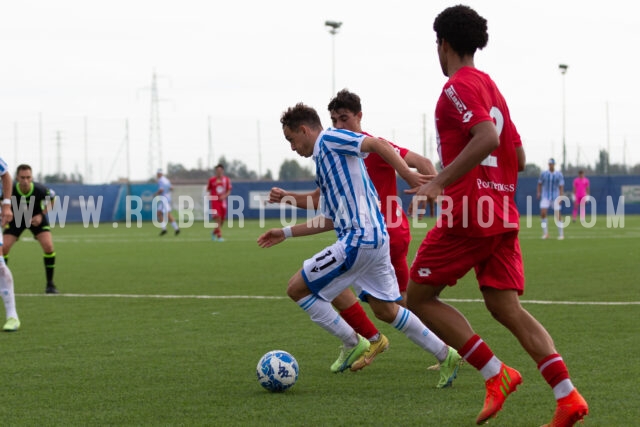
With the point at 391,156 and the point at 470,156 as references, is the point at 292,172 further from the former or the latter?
the point at 470,156

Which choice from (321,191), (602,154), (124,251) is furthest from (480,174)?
(602,154)

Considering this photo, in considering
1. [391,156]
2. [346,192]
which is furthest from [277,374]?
[391,156]

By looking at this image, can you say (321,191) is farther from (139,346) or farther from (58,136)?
(58,136)

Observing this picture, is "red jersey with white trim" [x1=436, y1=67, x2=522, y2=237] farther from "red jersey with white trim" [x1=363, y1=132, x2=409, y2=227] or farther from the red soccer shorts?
"red jersey with white trim" [x1=363, y1=132, x2=409, y2=227]

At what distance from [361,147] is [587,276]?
29.3ft

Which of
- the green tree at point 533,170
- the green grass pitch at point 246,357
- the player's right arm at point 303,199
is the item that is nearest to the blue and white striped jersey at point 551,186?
the green grass pitch at point 246,357

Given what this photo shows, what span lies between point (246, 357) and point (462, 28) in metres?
3.62

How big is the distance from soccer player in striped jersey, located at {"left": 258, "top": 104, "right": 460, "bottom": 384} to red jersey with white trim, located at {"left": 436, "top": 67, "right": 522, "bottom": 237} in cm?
91

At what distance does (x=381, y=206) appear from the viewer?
744 cm

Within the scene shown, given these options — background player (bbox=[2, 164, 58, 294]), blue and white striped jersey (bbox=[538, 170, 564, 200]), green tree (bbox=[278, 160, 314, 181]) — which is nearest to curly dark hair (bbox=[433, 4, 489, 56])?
background player (bbox=[2, 164, 58, 294])

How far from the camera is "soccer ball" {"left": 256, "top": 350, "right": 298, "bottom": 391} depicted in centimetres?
621

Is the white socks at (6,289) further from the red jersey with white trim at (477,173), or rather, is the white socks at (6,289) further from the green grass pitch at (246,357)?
the red jersey with white trim at (477,173)

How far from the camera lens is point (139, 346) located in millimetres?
8172

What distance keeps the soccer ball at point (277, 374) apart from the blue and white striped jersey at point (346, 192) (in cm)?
92
